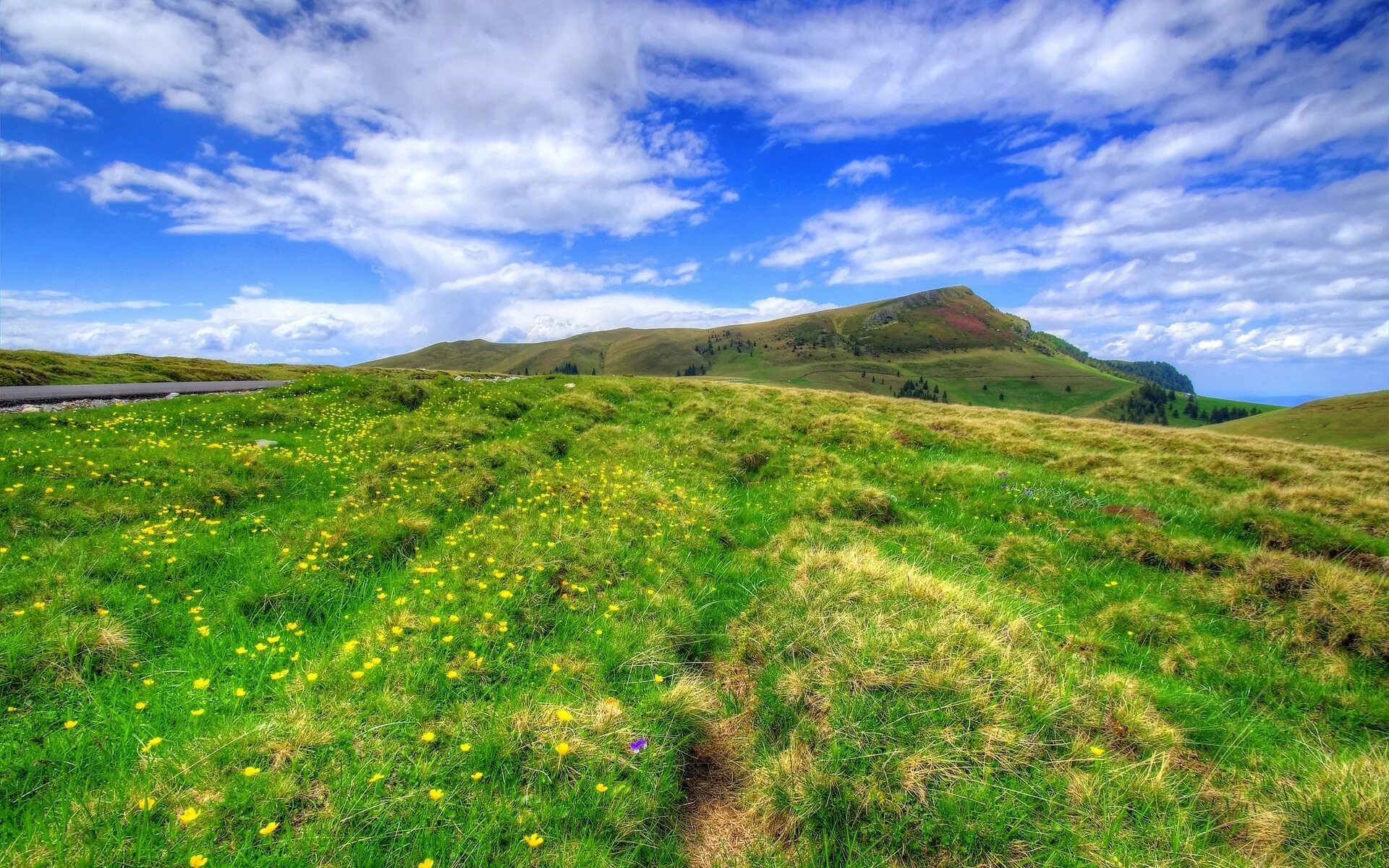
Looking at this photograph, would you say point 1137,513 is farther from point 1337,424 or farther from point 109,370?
point 1337,424

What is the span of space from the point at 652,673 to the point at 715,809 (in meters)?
1.61

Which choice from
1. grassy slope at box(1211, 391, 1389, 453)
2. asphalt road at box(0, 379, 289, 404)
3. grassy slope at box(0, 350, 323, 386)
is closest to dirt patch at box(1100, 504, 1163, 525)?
asphalt road at box(0, 379, 289, 404)

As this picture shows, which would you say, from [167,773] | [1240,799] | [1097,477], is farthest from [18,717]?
[1097,477]

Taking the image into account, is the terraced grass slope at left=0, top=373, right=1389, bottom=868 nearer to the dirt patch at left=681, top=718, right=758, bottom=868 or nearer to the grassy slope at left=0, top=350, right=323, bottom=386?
the dirt patch at left=681, top=718, right=758, bottom=868

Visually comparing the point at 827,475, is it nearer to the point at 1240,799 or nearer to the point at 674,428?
the point at 674,428

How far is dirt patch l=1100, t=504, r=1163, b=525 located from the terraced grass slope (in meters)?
0.06

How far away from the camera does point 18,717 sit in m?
4.70

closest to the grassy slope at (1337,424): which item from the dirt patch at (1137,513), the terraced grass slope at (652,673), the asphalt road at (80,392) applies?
the dirt patch at (1137,513)

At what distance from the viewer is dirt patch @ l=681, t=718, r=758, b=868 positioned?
444cm

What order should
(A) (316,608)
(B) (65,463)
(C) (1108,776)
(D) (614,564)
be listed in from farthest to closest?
1. (B) (65,463)
2. (D) (614,564)
3. (A) (316,608)
4. (C) (1108,776)

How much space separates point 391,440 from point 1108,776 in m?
16.8

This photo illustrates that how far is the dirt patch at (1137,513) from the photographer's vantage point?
12359 mm

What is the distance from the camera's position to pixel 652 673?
20.2ft

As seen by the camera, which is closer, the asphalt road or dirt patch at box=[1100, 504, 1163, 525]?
dirt patch at box=[1100, 504, 1163, 525]
